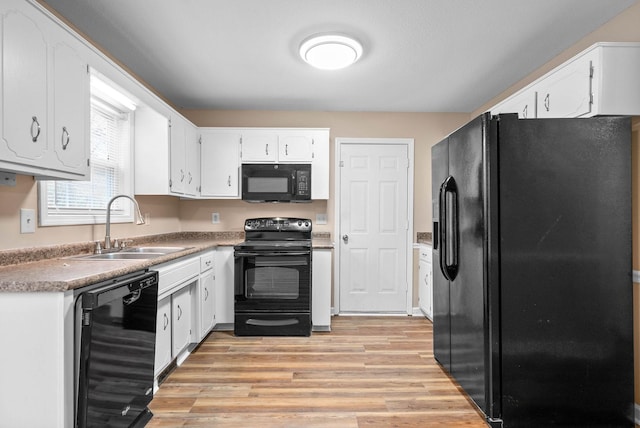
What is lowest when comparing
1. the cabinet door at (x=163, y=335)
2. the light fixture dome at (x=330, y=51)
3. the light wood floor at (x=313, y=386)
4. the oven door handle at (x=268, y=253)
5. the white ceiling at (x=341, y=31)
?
the light wood floor at (x=313, y=386)

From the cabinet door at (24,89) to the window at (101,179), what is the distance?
20.3 inches

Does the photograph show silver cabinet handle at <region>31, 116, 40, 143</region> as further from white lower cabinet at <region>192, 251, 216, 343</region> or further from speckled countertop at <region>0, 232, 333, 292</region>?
white lower cabinet at <region>192, 251, 216, 343</region>

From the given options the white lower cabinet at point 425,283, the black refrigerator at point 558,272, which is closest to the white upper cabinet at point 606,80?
the black refrigerator at point 558,272

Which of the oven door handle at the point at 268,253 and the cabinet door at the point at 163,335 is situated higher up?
the oven door handle at the point at 268,253

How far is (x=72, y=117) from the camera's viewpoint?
1.79 m

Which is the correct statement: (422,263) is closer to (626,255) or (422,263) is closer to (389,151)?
(389,151)

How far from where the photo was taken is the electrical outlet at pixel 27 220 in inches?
75.2

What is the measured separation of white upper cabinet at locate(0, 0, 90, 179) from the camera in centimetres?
142

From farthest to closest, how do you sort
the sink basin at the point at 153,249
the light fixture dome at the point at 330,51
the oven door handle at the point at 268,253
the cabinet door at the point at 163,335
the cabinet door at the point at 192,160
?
the cabinet door at the point at 192,160
the oven door handle at the point at 268,253
the sink basin at the point at 153,249
the light fixture dome at the point at 330,51
the cabinet door at the point at 163,335

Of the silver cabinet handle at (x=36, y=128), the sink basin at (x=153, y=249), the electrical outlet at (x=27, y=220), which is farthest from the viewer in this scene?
the sink basin at (x=153, y=249)

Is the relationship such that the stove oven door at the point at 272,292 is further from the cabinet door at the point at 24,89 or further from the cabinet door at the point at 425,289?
the cabinet door at the point at 24,89

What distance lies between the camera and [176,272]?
8.24 feet

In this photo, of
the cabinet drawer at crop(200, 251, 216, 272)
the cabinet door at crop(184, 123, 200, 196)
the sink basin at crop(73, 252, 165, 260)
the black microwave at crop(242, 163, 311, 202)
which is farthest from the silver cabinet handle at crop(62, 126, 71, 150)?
the black microwave at crop(242, 163, 311, 202)

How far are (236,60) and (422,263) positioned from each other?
111 inches
